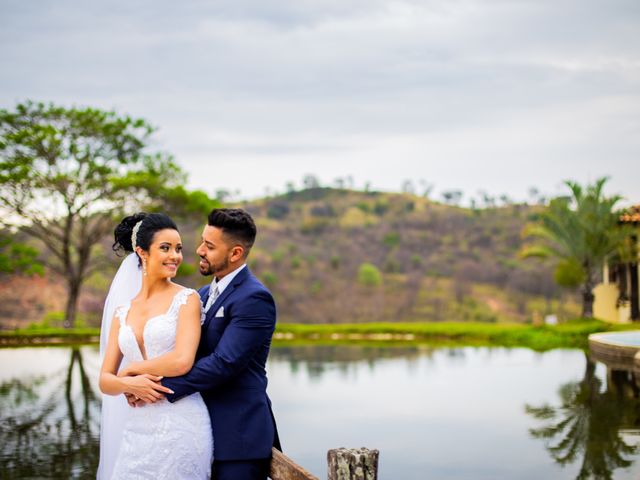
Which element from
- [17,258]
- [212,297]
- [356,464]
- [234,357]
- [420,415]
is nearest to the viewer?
[356,464]

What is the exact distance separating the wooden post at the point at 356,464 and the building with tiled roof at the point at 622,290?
62.4ft

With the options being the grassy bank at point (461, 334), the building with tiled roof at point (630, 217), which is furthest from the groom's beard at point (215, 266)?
the building with tiled roof at point (630, 217)

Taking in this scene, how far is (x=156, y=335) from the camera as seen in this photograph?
3189mm

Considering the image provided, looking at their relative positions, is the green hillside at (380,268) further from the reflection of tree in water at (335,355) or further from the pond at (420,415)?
the pond at (420,415)

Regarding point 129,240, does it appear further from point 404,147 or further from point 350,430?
point 404,147

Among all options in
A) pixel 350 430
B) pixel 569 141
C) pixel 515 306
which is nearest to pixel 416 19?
pixel 569 141

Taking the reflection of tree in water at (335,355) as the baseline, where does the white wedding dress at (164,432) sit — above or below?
above

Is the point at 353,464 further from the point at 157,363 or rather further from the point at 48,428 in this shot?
the point at 48,428

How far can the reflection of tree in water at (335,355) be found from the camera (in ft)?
48.6

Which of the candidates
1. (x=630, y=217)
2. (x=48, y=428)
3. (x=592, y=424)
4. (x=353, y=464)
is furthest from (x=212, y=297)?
(x=630, y=217)

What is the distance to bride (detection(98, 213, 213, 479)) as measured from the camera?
3137mm

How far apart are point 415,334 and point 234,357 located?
61.5 feet

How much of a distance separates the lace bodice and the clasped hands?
9 centimetres

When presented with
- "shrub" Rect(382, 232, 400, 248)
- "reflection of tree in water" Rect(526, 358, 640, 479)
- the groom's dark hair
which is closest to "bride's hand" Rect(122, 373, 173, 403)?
the groom's dark hair
